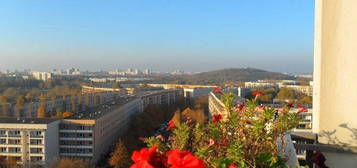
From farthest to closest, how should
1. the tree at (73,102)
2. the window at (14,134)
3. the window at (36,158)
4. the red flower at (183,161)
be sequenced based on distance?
the tree at (73,102) → the window at (14,134) → the window at (36,158) → the red flower at (183,161)

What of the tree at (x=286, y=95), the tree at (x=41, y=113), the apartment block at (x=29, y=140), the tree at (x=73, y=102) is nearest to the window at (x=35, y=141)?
the apartment block at (x=29, y=140)

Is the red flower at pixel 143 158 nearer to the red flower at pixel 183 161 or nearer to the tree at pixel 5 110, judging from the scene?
the red flower at pixel 183 161

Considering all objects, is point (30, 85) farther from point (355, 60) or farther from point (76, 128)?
point (355, 60)

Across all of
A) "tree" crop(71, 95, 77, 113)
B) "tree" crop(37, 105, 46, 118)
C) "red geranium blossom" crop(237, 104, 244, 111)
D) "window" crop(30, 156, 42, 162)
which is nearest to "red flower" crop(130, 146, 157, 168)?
"red geranium blossom" crop(237, 104, 244, 111)

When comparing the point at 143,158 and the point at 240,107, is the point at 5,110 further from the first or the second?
the point at 143,158

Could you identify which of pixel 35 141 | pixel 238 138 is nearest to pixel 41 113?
pixel 35 141

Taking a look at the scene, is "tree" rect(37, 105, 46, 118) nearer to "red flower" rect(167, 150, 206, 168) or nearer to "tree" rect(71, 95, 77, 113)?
"tree" rect(71, 95, 77, 113)

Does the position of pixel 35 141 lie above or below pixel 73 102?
below

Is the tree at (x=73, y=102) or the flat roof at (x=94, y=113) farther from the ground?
the flat roof at (x=94, y=113)
